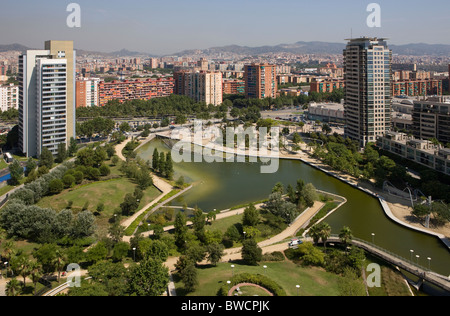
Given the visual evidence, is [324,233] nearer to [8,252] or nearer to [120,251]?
[120,251]

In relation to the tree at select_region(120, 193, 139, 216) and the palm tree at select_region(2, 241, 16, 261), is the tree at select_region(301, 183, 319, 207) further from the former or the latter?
the palm tree at select_region(2, 241, 16, 261)

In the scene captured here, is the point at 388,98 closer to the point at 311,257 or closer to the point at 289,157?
the point at 289,157

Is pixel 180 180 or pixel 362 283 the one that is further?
pixel 180 180

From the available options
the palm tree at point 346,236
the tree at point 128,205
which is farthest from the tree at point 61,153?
the palm tree at point 346,236

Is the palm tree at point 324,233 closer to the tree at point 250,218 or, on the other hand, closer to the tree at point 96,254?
the tree at point 250,218

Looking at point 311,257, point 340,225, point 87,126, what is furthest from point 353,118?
point 87,126
